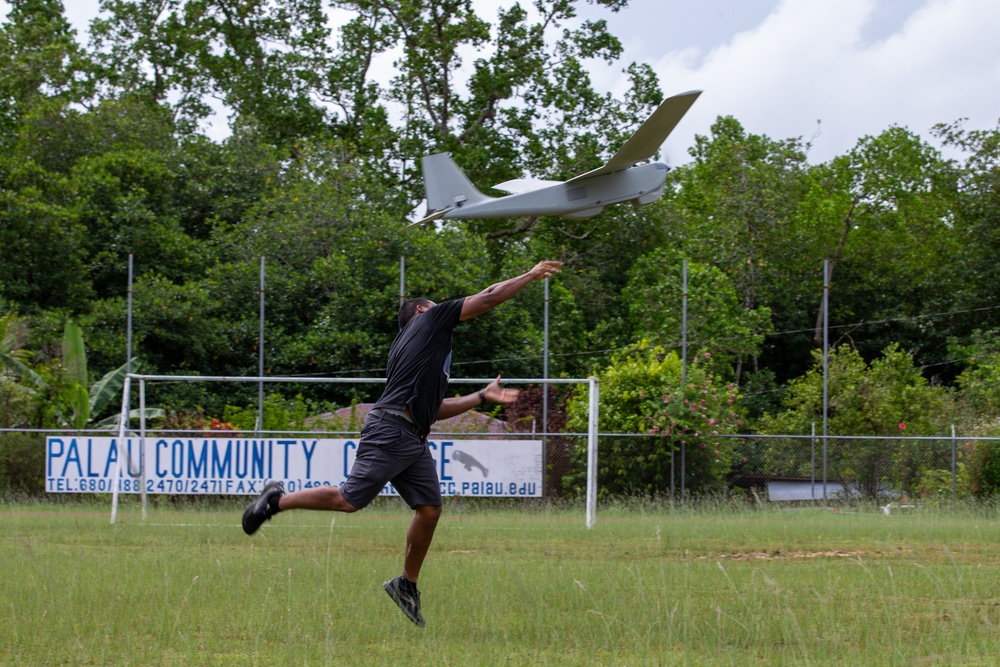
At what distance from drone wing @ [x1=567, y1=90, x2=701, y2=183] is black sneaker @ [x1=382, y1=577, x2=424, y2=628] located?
4.28 metres

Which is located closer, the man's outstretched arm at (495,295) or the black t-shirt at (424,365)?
the man's outstretched arm at (495,295)

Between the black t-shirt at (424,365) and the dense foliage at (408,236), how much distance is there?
1172cm

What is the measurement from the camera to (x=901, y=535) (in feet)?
40.9

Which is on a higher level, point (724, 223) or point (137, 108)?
point (137, 108)

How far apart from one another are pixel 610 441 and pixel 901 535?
19.8 ft

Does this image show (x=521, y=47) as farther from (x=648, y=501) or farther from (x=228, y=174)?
(x=648, y=501)

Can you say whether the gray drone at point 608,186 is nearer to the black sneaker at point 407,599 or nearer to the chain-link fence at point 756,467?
the black sneaker at point 407,599

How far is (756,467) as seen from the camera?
19.2 m

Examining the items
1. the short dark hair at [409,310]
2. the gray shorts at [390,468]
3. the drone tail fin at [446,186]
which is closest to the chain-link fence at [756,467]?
the drone tail fin at [446,186]

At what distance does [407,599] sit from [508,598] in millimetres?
1053

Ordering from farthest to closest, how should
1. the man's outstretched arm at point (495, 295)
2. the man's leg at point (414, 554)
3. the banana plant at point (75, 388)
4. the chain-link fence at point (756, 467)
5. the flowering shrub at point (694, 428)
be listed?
the banana plant at point (75, 388) → the flowering shrub at point (694, 428) → the chain-link fence at point (756, 467) → the man's leg at point (414, 554) → the man's outstretched arm at point (495, 295)

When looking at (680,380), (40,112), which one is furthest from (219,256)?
(680,380)

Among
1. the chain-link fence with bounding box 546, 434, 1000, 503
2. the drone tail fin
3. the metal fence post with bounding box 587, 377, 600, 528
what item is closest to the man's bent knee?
the drone tail fin

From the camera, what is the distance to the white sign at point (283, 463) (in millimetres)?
14977
